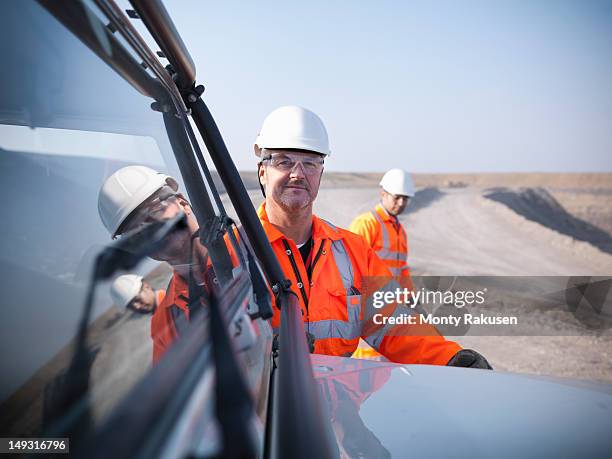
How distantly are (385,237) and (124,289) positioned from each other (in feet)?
17.1

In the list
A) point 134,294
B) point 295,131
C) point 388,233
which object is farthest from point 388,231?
point 134,294

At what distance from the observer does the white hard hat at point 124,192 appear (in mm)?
741

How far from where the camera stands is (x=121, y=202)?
2.69 feet

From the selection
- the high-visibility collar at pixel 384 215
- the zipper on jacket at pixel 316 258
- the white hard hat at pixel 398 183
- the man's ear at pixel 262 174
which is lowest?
the zipper on jacket at pixel 316 258

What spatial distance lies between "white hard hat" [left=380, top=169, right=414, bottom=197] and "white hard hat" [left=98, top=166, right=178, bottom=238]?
561 centimetres

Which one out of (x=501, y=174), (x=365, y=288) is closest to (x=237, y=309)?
(x=365, y=288)

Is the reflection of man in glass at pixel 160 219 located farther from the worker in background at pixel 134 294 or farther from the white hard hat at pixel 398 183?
the white hard hat at pixel 398 183

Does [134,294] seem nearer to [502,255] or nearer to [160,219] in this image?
[160,219]

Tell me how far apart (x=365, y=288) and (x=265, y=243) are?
1302mm

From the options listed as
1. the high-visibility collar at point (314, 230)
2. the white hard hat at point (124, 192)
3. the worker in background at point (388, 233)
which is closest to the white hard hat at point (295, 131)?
the high-visibility collar at point (314, 230)

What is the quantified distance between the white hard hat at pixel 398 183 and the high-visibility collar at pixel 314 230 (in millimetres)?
3836

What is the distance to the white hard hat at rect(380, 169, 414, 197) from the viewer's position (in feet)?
21.2

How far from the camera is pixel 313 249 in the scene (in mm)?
2578

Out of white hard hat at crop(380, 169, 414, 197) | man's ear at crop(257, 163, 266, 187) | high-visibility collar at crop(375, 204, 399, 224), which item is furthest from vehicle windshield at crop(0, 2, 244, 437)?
white hard hat at crop(380, 169, 414, 197)
